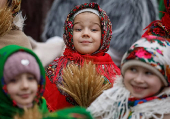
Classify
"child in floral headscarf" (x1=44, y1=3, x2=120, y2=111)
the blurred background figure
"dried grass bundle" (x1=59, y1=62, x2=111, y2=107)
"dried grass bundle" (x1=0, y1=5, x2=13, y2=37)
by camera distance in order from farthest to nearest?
the blurred background figure
"child in floral headscarf" (x1=44, y1=3, x2=120, y2=111)
"dried grass bundle" (x1=0, y1=5, x2=13, y2=37)
"dried grass bundle" (x1=59, y1=62, x2=111, y2=107)

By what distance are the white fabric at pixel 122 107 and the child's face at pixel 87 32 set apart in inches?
24.9

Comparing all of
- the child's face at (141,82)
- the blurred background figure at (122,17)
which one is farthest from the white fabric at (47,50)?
the child's face at (141,82)

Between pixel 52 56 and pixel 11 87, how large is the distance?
2150 mm

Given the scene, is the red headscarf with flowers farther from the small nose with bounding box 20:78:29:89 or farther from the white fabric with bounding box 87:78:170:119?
the small nose with bounding box 20:78:29:89

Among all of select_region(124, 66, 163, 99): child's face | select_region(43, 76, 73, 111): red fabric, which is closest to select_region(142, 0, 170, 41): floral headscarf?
select_region(124, 66, 163, 99): child's face

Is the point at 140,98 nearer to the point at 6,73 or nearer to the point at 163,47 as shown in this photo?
the point at 163,47

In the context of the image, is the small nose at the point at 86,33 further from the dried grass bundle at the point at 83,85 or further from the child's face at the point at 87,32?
the dried grass bundle at the point at 83,85

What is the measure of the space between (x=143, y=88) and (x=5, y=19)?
1366 mm

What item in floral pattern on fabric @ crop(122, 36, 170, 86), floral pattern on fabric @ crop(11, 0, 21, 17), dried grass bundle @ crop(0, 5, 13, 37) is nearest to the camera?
floral pattern on fabric @ crop(122, 36, 170, 86)

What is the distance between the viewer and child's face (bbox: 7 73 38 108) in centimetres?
152

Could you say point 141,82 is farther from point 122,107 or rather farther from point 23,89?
point 23,89

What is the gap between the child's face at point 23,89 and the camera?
4.99ft

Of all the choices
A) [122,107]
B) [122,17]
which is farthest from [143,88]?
[122,17]

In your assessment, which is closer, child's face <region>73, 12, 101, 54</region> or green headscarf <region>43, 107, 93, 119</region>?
green headscarf <region>43, 107, 93, 119</region>
